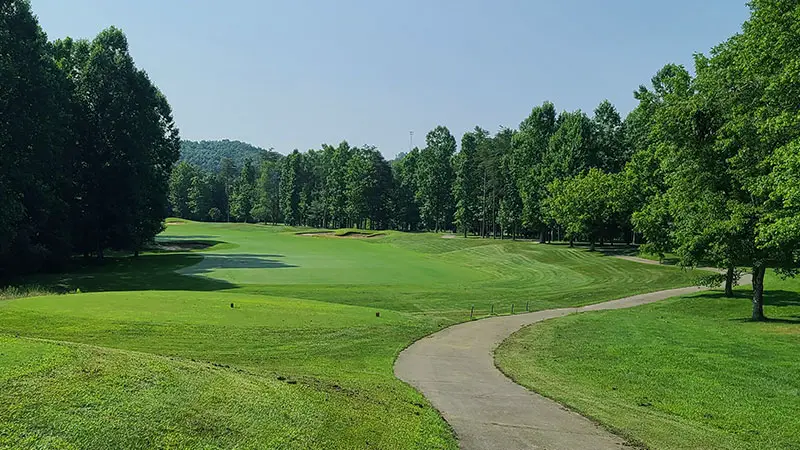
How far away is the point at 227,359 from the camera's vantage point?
1338 centimetres

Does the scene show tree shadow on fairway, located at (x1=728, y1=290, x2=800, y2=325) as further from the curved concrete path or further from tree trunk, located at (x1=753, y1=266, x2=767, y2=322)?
the curved concrete path

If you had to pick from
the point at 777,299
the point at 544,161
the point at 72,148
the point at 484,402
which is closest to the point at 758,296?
the point at 777,299

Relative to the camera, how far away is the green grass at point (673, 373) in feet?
34.5

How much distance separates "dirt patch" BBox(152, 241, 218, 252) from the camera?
75125 millimetres

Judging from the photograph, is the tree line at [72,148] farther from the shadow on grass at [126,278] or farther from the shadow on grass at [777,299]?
the shadow on grass at [777,299]

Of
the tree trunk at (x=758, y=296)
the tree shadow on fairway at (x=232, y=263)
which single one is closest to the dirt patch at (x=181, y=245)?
the tree shadow on fairway at (x=232, y=263)

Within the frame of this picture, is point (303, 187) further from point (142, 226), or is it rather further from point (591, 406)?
point (591, 406)

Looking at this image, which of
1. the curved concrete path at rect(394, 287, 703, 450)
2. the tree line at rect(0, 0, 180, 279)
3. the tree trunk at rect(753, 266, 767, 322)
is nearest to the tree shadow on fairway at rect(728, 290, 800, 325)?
the tree trunk at rect(753, 266, 767, 322)

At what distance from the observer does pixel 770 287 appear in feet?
122

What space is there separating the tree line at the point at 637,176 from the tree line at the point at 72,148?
40341mm

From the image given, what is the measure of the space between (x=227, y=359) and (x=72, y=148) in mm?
45033

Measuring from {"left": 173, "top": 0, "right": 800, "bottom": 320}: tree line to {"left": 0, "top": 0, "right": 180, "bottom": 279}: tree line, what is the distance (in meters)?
40.3

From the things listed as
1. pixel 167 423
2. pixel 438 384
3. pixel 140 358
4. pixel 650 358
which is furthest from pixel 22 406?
pixel 650 358

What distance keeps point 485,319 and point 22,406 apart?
2174cm
